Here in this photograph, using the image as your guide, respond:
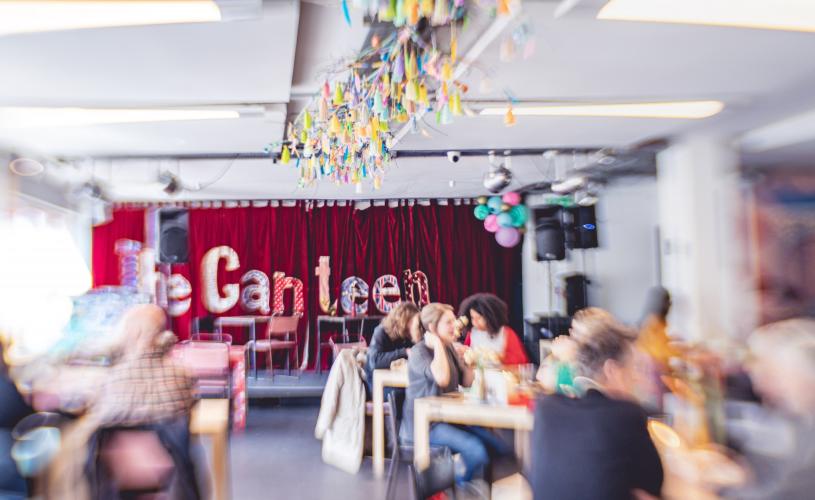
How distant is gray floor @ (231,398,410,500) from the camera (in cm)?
411

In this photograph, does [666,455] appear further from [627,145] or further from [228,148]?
[228,148]

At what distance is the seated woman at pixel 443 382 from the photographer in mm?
3537

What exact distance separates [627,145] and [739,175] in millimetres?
1635

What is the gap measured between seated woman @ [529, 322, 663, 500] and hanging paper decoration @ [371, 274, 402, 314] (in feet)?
27.6

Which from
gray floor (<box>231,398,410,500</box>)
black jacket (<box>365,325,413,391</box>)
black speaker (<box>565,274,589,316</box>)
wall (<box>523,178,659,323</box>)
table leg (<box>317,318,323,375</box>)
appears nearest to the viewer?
gray floor (<box>231,398,410,500</box>)

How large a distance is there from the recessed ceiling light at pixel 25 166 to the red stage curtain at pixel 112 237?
4.19 m

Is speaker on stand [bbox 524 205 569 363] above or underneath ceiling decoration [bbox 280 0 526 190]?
underneath

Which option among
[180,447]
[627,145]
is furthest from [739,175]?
[180,447]

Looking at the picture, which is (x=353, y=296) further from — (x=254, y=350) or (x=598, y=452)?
(x=598, y=452)

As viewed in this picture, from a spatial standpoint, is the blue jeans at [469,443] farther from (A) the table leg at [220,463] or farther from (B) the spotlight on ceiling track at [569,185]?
(B) the spotlight on ceiling track at [569,185]

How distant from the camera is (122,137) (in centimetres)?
571

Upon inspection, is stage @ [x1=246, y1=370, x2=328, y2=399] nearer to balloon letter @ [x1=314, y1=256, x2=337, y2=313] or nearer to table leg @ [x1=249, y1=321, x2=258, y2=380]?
table leg @ [x1=249, y1=321, x2=258, y2=380]

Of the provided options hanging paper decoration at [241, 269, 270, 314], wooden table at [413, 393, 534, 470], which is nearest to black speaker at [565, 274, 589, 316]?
wooden table at [413, 393, 534, 470]

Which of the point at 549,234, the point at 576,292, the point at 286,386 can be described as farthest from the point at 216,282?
the point at 576,292
